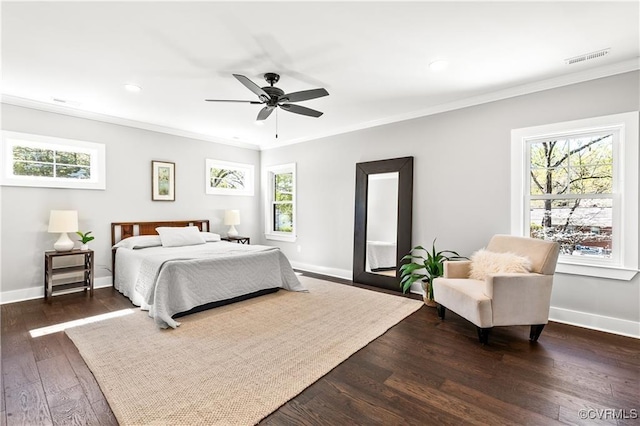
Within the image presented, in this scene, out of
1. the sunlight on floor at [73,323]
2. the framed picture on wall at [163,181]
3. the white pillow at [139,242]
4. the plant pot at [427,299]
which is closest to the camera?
the sunlight on floor at [73,323]

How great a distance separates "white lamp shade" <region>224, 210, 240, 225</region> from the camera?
5.72 meters

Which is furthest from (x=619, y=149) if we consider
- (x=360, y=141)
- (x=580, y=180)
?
(x=360, y=141)

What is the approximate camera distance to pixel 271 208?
21.4 feet

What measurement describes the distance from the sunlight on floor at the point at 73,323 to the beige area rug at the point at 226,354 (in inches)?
6.5

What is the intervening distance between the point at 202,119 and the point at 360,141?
99.6 inches

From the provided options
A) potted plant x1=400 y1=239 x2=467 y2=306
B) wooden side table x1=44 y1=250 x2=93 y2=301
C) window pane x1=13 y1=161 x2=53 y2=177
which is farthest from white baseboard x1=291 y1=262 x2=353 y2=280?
window pane x1=13 y1=161 x2=53 y2=177

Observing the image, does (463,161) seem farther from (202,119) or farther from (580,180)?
(202,119)

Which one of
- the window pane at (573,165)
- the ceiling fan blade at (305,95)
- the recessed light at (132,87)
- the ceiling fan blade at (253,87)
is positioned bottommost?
the window pane at (573,165)

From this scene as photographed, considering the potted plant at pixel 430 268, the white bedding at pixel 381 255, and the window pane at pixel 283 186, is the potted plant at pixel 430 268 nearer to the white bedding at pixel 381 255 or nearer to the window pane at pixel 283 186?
the white bedding at pixel 381 255

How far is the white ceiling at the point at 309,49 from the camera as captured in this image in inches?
84.6

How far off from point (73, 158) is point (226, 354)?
381 centimetres

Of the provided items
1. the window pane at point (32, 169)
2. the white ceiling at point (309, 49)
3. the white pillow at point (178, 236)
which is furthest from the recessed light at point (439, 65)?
the window pane at point (32, 169)

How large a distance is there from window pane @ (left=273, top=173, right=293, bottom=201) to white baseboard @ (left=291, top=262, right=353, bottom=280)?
1361 mm

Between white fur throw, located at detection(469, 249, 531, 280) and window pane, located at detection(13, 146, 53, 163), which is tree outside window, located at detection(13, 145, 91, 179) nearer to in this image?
window pane, located at detection(13, 146, 53, 163)
